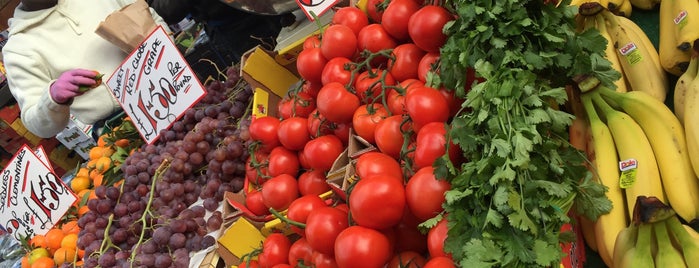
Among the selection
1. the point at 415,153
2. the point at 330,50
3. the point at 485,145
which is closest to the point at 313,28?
the point at 330,50

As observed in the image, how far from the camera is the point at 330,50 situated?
5.29 feet

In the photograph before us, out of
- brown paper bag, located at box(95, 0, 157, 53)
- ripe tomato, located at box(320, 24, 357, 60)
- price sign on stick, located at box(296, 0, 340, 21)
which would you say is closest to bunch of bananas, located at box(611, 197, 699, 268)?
ripe tomato, located at box(320, 24, 357, 60)

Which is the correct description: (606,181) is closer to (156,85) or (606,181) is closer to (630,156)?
(630,156)

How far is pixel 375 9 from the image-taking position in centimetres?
171

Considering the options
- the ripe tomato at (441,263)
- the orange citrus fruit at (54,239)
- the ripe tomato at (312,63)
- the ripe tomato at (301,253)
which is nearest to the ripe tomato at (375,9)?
the ripe tomato at (312,63)

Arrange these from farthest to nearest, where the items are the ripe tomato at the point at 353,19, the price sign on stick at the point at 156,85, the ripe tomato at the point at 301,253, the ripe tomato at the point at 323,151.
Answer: the price sign on stick at the point at 156,85 < the ripe tomato at the point at 353,19 < the ripe tomato at the point at 323,151 < the ripe tomato at the point at 301,253

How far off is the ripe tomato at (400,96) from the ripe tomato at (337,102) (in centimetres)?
11

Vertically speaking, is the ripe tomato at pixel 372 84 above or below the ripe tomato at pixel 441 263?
above

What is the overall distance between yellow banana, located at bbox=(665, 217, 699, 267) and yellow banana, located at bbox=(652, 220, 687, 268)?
0.04 ft

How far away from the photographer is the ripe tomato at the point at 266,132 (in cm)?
171

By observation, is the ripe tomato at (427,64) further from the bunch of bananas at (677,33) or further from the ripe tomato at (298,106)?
the bunch of bananas at (677,33)

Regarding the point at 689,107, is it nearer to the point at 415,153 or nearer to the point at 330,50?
the point at 415,153

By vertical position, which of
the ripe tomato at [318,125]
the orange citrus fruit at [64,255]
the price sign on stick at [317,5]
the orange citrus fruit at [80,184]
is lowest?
the orange citrus fruit at [64,255]

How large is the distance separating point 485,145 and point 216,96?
1571 millimetres
